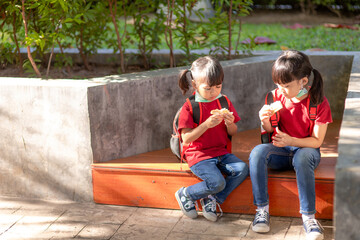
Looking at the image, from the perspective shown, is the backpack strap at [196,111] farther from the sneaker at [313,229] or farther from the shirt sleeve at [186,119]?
the sneaker at [313,229]

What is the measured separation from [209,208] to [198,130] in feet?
1.86

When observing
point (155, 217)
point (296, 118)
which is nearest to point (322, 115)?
point (296, 118)

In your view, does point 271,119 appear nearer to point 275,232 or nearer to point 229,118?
point 229,118

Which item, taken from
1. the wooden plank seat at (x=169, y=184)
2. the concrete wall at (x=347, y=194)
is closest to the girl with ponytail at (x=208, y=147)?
the wooden plank seat at (x=169, y=184)

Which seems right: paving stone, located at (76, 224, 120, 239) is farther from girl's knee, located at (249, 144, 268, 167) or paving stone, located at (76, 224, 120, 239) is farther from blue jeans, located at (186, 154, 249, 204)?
girl's knee, located at (249, 144, 268, 167)

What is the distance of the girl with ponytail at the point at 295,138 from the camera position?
131 inches

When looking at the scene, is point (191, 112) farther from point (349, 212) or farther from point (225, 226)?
point (349, 212)

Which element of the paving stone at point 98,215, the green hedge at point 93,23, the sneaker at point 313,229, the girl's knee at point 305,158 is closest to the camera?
the sneaker at point 313,229

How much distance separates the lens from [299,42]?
691 cm

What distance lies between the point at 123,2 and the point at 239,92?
1507 millimetres

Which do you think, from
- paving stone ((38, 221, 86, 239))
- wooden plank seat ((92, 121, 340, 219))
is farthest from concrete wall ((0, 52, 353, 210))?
paving stone ((38, 221, 86, 239))

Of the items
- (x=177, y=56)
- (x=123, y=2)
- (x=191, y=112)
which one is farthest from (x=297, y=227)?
(x=123, y=2)

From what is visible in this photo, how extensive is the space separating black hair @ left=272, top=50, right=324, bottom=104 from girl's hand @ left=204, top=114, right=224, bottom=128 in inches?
18.1

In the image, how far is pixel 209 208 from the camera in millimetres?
3641
